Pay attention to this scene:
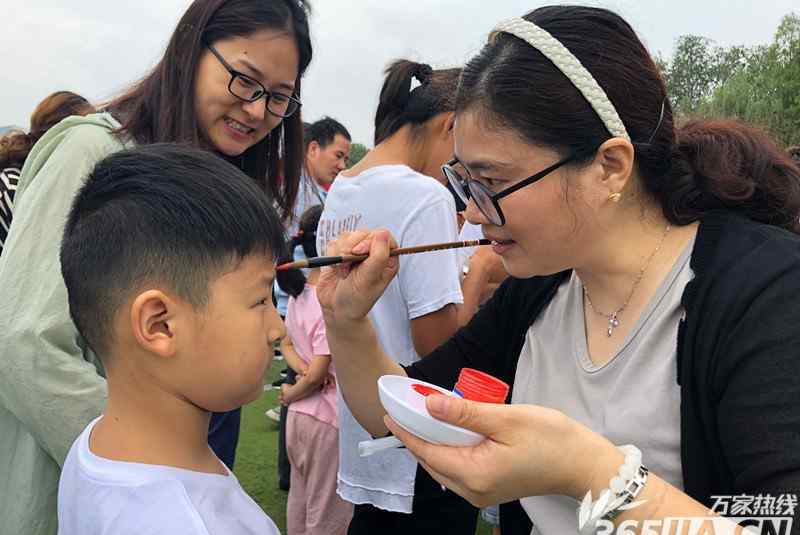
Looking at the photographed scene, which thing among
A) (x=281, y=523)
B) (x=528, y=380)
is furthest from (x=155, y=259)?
(x=281, y=523)

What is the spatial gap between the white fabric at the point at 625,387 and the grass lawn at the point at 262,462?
2622mm

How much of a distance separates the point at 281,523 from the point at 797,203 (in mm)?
3309

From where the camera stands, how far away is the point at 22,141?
2.31 m

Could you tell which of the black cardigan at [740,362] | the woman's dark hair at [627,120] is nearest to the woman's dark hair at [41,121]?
the woman's dark hair at [627,120]

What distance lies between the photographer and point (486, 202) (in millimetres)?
1521

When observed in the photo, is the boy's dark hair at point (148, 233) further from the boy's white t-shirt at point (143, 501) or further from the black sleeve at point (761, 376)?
the black sleeve at point (761, 376)

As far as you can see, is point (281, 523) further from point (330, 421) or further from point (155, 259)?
point (155, 259)

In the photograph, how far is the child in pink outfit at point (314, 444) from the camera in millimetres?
2977

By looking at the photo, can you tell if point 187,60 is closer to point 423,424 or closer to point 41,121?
point 423,424

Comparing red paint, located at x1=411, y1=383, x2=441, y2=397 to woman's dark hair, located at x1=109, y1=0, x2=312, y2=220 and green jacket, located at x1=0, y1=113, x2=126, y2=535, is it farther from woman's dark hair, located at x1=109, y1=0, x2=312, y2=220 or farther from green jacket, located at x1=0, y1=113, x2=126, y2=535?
woman's dark hair, located at x1=109, y1=0, x2=312, y2=220

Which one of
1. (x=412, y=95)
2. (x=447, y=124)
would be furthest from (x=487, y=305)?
(x=412, y=95)

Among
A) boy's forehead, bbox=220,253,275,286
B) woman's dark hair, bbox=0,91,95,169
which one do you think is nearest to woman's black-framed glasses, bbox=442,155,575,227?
boy's forehead, bbox=220,253,275,286

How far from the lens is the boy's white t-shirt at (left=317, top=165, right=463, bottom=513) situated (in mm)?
2271

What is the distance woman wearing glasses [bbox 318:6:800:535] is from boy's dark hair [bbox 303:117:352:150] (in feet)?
14.6
